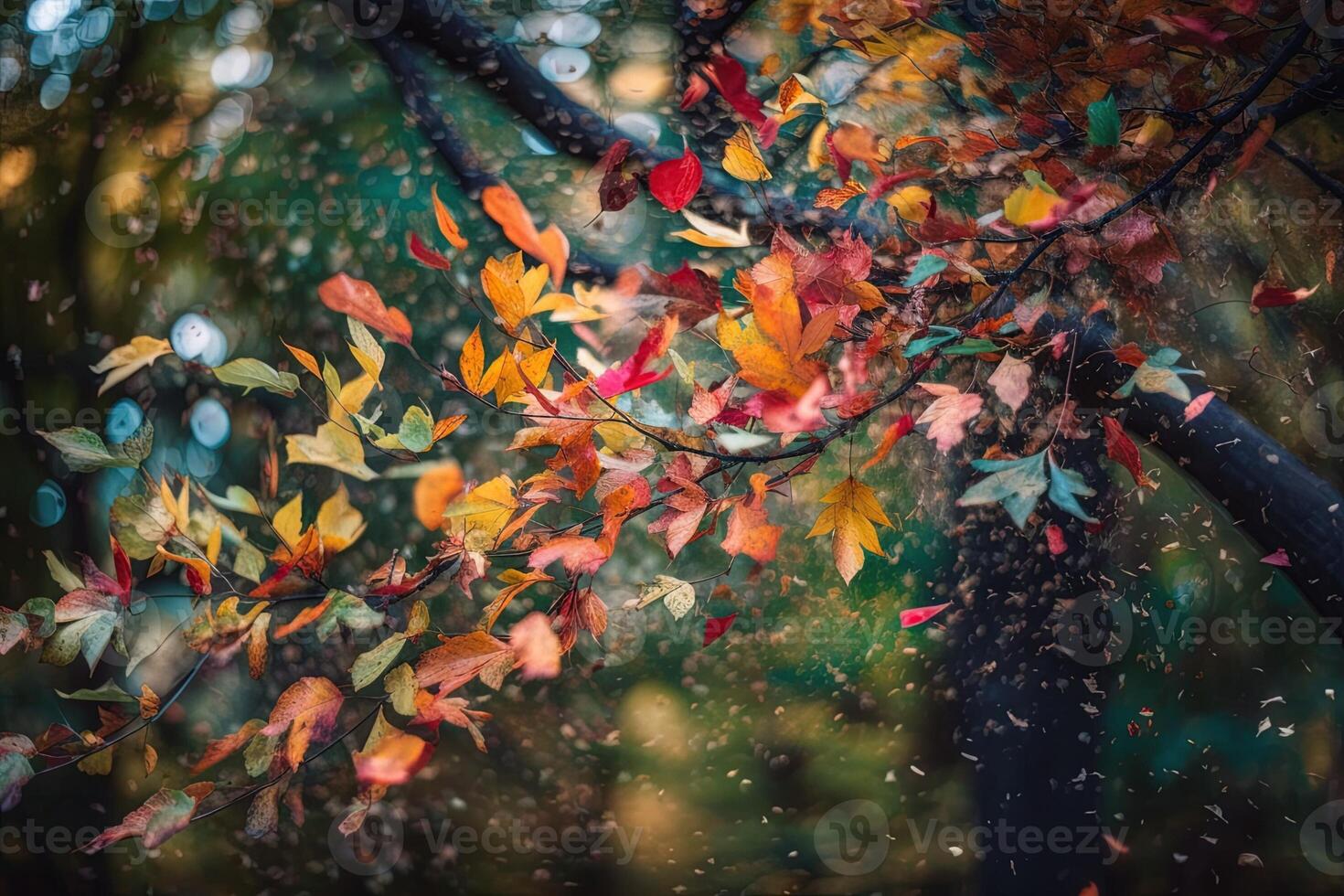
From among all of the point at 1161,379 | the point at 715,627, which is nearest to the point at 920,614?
the point at 715,627

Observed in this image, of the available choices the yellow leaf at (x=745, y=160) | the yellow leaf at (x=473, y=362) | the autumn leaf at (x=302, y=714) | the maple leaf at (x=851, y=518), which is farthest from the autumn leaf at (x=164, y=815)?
the yellow leaf at (x=745, y=160)

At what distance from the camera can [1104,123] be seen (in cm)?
56

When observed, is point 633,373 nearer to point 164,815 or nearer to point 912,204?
point 912,204

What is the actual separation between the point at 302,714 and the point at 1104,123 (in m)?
0.63

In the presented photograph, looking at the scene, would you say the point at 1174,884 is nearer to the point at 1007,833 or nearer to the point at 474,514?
the point at 1007,833

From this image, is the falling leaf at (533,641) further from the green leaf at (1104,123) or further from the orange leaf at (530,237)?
the green leaf at (1104,123)

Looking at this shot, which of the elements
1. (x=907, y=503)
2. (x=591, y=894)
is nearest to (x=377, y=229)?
(x=907, y=503)

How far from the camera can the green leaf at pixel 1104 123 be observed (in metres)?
0.56

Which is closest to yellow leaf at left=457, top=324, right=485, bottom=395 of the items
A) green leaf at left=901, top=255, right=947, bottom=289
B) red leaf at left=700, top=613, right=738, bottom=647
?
green leaf at left=901, top=255, right=947, bottom=289

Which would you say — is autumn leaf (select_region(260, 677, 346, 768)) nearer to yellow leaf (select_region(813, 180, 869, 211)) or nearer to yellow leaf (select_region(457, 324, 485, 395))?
yellow leaf (select_region(457, 324, 485, 395))

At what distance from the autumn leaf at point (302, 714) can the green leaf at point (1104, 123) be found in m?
0.60

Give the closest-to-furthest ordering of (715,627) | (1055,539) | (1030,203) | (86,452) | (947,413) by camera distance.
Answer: (1030,203), (86,452), (947,413), (715,627), (1055,539)

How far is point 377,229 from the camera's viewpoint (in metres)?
1.31

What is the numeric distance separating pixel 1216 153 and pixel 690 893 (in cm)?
114
